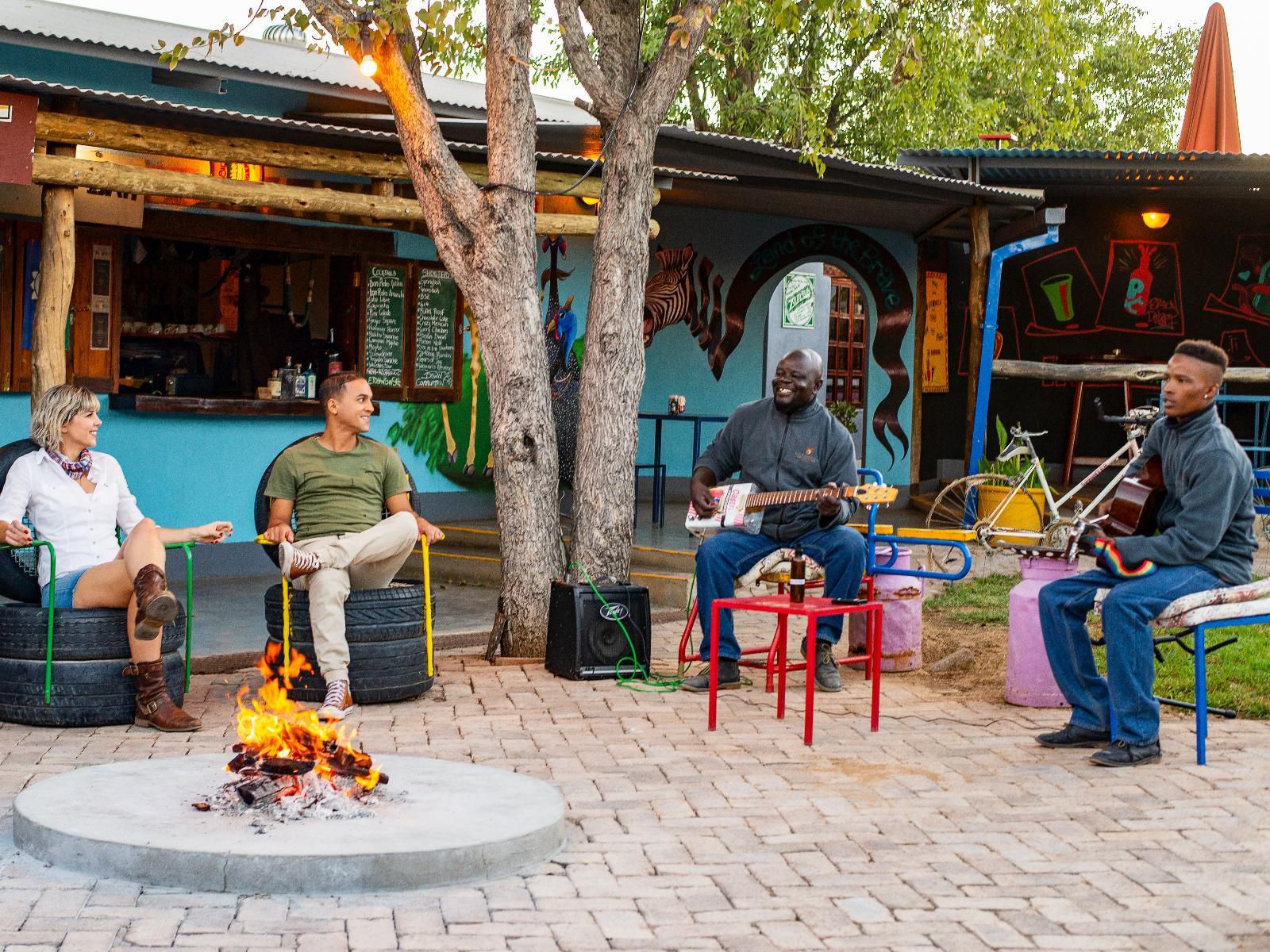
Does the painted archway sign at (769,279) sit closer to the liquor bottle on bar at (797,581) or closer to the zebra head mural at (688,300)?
the zebra head mural at (688,300)

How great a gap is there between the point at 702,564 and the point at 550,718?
117 centimetres

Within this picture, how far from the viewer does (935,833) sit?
4.84 m

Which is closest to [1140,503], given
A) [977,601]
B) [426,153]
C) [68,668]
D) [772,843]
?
[772,843]

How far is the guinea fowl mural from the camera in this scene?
1064 cm

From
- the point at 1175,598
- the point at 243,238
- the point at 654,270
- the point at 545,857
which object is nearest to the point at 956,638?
the point at 1175,598

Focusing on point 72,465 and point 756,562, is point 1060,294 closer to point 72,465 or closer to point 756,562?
point 756,562

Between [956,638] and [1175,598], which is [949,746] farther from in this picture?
[956,638]

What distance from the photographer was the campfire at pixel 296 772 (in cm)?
454

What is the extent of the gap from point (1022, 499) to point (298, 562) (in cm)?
723

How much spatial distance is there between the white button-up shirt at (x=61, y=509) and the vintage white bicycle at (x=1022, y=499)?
5827 millimetres

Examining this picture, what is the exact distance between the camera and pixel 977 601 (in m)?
9.94

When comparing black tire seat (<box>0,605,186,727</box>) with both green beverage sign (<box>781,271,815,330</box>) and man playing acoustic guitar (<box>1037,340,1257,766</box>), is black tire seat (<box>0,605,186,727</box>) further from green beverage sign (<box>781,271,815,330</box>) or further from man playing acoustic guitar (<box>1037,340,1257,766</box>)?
green beverage sign (<box>781,271,815,330</box>)

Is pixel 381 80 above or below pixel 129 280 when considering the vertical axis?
above

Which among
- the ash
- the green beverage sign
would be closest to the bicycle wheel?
the green beverage sign
